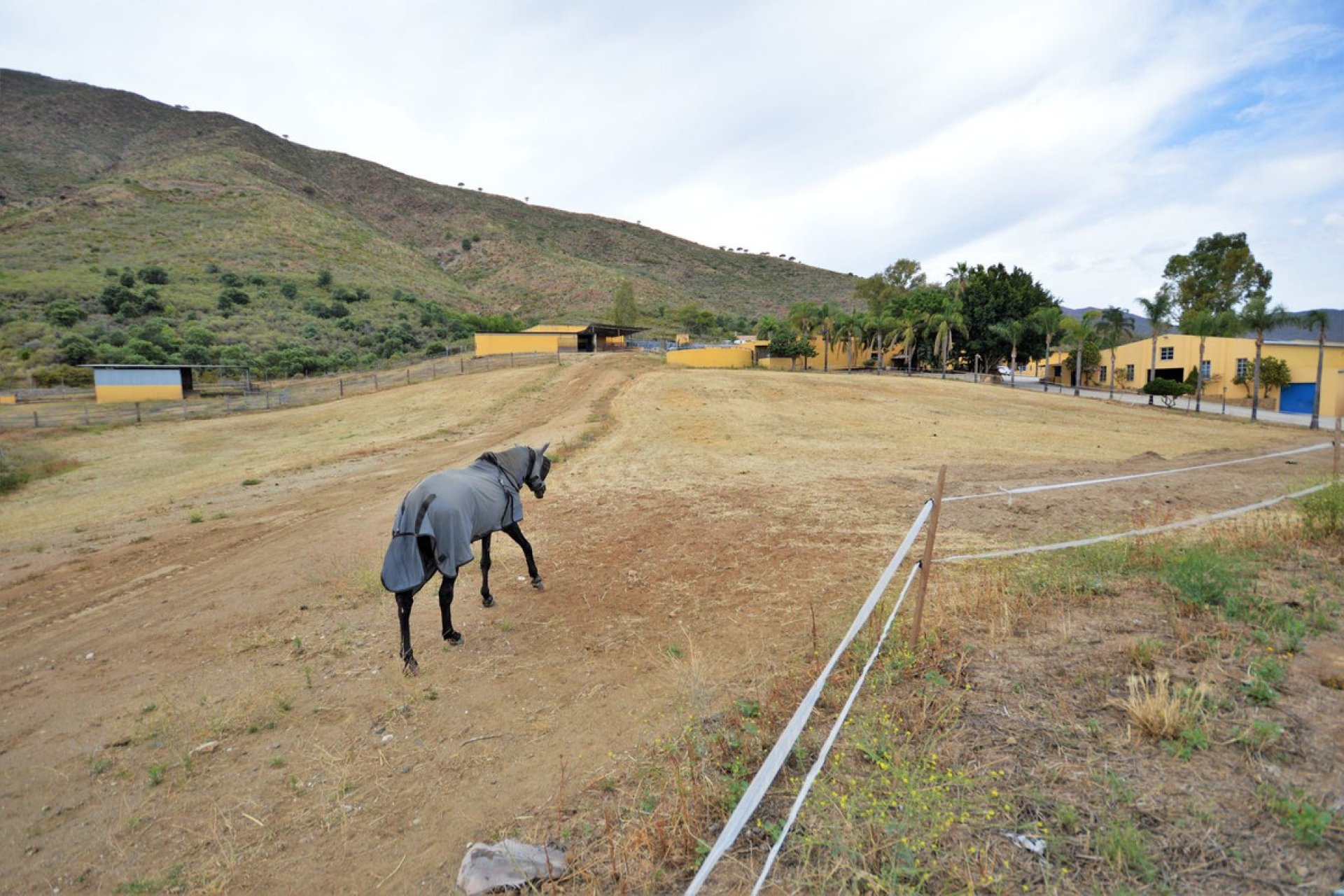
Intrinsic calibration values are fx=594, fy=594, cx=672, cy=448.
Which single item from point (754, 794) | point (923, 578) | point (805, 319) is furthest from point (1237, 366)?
point (754, 794)

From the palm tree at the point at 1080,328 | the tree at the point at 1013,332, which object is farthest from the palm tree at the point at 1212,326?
the tree at the point at 1013,332

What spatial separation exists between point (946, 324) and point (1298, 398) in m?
22.5

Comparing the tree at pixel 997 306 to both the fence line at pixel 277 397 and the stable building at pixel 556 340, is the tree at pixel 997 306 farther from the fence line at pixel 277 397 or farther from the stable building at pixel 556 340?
the fence line at pixel 277 397

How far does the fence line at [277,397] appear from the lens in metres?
27.8

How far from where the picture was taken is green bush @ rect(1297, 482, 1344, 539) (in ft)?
21.5

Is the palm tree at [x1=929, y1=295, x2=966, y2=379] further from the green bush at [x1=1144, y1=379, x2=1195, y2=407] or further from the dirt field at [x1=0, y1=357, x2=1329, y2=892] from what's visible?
the dirt field at [x1=0, y1=357, x2=1329, y2=892]

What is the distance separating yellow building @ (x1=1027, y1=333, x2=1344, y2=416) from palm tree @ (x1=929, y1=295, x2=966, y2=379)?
39.3 feet

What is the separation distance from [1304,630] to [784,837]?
4.29 m

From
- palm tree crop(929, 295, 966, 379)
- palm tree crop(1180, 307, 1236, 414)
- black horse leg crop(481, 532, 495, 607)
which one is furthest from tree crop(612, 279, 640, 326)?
black horse leg crop(481, 532, 495, 607)

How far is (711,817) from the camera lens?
3.22 metres

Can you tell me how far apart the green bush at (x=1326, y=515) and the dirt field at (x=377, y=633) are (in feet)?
6.13

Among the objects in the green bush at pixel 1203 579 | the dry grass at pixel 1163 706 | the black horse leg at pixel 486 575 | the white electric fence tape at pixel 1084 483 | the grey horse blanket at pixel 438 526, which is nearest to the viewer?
the dry grass at pixel 1163 706

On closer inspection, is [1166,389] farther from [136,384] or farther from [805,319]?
[136,384]

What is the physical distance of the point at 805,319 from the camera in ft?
187
